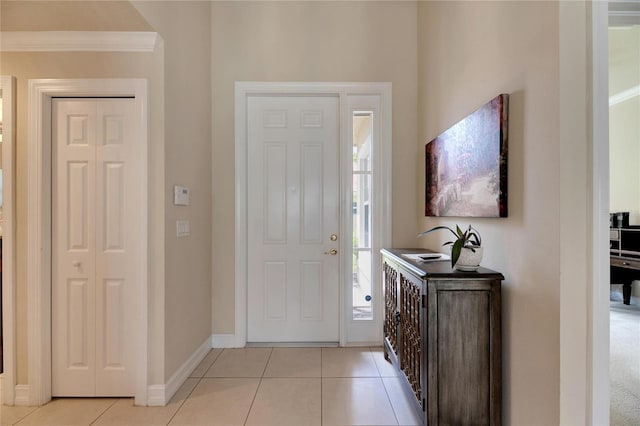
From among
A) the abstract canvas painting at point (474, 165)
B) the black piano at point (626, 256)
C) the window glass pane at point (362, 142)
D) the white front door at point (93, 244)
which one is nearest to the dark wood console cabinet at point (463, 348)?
the abstract canvas painting at point (474, 165)

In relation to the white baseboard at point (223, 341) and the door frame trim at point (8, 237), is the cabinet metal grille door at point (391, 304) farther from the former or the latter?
the door frame trim at point (8, 237)

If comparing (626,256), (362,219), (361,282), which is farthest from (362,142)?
(626,256)

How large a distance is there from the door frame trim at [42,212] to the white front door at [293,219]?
106 centimetres

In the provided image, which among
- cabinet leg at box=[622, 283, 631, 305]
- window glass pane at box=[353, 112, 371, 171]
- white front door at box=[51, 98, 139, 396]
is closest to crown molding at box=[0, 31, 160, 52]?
white front door at box=[51, 98, 139, 396]

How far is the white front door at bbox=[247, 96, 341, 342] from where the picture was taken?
2965 millimetres

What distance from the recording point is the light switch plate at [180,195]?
221 cm

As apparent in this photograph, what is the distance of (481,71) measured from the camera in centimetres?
175

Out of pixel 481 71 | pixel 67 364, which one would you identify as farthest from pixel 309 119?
pixel 67 364

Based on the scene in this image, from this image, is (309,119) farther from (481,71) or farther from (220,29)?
(481,71)

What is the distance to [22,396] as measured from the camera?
2033mm

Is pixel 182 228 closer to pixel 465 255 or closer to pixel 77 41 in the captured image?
pixel 77 41

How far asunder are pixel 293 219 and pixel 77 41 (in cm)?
205

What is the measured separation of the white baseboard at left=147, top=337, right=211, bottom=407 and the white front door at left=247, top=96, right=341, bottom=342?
0.58m

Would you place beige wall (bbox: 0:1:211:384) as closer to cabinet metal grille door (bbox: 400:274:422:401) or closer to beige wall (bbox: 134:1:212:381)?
beige wall (bbox: 134:1:212:381)
